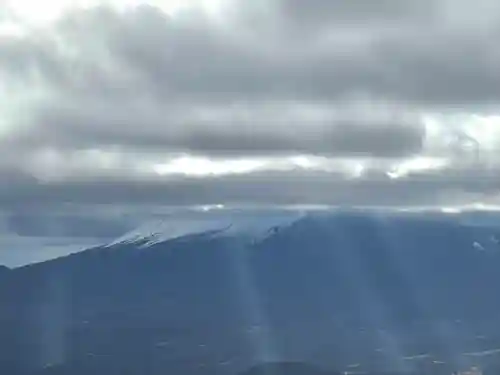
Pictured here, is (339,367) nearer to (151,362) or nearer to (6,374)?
(151,362)

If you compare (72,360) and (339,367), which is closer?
(339,367)

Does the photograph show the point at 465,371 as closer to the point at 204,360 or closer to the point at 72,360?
the point at 204,360

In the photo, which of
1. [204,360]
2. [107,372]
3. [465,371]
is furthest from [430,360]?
[107,372]

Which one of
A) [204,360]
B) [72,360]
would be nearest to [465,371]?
[204,360]

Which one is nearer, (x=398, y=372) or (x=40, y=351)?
(x=398, y=372)

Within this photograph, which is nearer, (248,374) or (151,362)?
(248,374)

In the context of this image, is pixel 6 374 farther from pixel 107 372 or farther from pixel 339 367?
pixel 339 367

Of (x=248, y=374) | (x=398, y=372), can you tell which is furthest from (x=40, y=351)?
(x=398, y=372)
